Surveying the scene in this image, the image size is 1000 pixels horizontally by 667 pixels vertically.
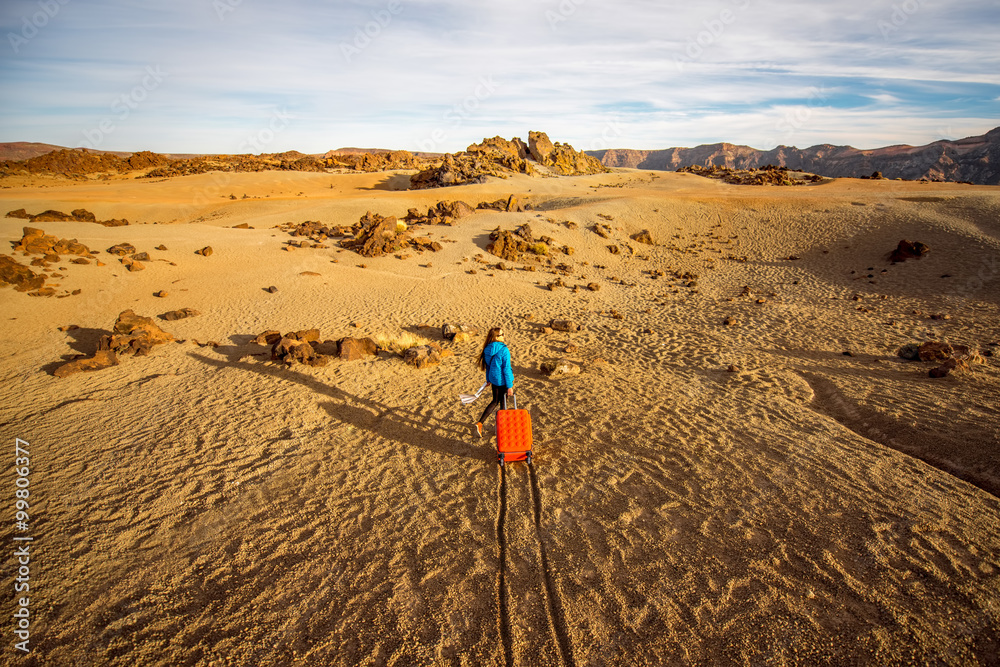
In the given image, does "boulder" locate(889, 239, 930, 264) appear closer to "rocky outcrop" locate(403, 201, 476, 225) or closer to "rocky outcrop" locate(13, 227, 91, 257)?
"rocky outcrop" locate(403, 201, 476, 225)

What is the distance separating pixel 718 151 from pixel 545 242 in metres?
157

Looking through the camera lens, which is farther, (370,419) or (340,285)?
(340,285)

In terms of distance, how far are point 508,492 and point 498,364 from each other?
5.69 feet

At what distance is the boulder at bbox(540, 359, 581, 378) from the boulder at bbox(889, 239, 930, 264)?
58.6ft

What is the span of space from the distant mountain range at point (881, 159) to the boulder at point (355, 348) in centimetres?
7696

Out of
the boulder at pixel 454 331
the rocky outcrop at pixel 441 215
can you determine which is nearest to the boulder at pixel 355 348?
the boulder at pixel 454 331

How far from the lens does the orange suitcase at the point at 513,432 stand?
5902mm

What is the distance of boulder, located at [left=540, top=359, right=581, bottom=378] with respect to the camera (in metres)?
9.41

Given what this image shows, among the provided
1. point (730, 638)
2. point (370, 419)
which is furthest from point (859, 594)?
point (370, 419)

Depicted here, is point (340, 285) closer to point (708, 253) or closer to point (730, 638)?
point (730, 638)

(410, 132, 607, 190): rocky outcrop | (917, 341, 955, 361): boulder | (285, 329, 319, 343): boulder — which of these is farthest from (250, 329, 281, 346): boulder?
(410, 132, 607, 190): rocky outcrop

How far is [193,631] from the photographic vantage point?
12.2ft

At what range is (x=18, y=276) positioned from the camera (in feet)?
40.5

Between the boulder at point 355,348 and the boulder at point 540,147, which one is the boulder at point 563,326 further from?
the boulder at point 540,147
